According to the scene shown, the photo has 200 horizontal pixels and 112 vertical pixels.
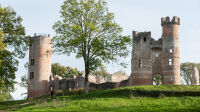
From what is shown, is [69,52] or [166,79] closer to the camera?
[69,52]

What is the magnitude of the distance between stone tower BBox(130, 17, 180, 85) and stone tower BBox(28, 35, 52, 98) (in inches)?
529

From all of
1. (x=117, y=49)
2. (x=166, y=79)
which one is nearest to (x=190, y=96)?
(x=117, y=49)

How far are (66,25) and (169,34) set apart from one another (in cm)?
1759

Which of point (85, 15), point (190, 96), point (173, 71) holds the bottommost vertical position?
point (190, 96)

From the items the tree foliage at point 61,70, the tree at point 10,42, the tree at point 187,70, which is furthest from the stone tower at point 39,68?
→ the tree at point 187,70

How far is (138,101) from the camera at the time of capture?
22.8m

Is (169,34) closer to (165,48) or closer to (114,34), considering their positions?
(165,48)

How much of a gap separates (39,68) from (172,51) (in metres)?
20.4

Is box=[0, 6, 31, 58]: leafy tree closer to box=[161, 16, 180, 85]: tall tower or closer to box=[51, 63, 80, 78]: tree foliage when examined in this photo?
box=[161, 16, 180, 85]: tall tower

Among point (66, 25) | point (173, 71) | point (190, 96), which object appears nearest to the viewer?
point (190, 96)

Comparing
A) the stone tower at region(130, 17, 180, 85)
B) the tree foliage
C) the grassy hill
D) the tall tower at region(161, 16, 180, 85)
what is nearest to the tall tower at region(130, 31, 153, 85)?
the stone tower at region(130, 17, 180, 85)

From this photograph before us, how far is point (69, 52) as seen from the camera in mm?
34500

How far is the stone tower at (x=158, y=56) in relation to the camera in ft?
141

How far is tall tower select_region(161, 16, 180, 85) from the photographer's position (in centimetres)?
4266
